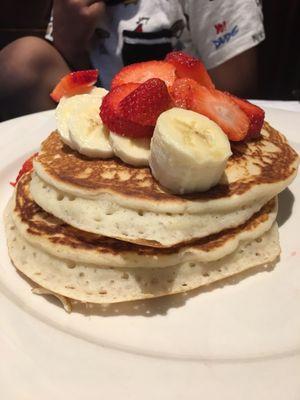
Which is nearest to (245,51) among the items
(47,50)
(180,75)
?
(47,50)

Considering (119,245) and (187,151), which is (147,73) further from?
(119,245)

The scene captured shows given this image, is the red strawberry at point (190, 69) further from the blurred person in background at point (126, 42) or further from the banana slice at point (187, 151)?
the blurred person in background at point (126, 42)

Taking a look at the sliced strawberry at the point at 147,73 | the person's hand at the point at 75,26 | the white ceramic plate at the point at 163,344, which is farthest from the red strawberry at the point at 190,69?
the person's hand at the point at 75,26

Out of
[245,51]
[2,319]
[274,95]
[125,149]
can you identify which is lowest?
[274,95]

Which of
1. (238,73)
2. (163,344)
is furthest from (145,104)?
(238,73)

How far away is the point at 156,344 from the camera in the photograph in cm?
107

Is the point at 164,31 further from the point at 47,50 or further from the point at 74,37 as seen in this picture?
the point at 47,50

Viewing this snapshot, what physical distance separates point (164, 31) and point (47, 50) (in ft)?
2.31

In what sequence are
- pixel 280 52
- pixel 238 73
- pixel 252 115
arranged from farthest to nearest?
1. pixel 280 52
2. pixel 238 73
3. pixel 252 115

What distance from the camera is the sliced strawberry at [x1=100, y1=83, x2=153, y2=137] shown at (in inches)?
50.2

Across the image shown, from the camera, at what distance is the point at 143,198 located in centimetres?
117

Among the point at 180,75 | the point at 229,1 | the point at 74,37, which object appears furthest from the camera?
the point at 74,37

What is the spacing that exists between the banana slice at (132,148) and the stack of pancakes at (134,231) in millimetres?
33

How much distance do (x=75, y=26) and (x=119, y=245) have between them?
5.96 feet
